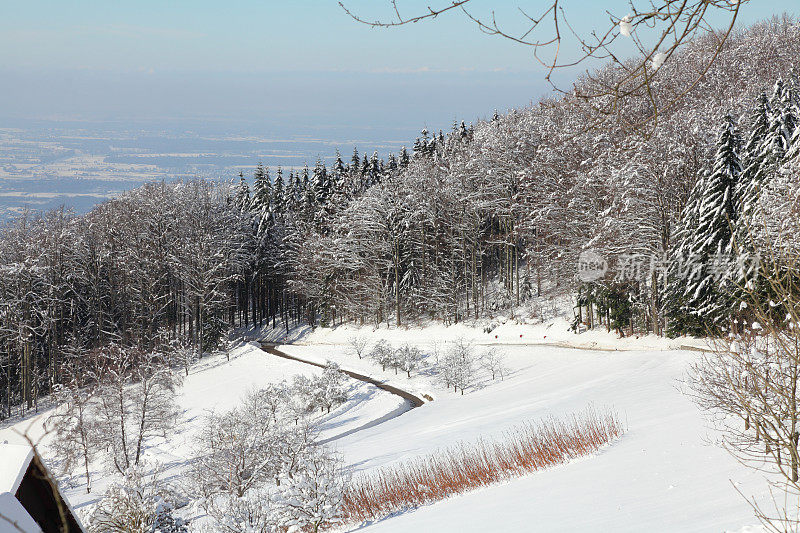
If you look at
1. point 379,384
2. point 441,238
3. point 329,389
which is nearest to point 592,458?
point 329,389

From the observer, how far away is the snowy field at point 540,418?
24.0 ft

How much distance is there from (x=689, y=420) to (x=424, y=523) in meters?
7.30

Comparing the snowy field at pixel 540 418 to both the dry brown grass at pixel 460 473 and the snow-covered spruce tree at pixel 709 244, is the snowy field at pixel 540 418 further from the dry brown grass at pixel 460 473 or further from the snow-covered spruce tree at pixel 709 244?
the snow-covered spruce tree at pixel 709 244

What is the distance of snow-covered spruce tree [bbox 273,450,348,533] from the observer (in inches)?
393

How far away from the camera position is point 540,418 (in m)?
15.4

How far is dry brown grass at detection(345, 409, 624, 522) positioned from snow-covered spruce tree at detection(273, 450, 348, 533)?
27.3 inches

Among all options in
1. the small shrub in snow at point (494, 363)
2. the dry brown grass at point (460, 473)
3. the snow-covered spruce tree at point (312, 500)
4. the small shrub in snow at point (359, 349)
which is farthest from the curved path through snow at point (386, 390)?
the snow-covered spruce tree at point (312, 500)

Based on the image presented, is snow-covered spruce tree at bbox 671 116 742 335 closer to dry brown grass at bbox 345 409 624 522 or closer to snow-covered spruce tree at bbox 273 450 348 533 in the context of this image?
dry brown grass at bbox 345 409 624 522

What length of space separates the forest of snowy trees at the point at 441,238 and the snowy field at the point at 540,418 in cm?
335

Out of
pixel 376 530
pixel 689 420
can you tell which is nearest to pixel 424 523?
pixel 376 530

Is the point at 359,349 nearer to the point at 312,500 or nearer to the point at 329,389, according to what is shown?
the point at 329,389

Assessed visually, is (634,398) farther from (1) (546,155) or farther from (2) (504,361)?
(1) (546,155)

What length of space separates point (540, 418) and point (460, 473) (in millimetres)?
5051
